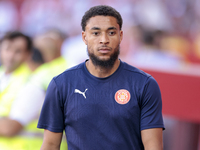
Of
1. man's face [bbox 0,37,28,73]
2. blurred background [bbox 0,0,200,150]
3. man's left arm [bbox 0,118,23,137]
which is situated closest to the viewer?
man's left arm [bbox 0,118,23,137]

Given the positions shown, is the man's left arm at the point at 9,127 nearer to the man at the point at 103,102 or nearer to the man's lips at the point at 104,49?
the man at the point at 103,102

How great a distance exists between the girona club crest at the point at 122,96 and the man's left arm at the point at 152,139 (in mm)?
216

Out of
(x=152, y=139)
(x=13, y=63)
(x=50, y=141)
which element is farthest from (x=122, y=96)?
(x=13, y=63)

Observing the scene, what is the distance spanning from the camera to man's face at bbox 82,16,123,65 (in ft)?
5.59

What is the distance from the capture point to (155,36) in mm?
5867

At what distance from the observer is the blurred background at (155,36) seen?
337 centimetres

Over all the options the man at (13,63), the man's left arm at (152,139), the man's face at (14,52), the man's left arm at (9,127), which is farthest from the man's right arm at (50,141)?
the man's face at (14,52)

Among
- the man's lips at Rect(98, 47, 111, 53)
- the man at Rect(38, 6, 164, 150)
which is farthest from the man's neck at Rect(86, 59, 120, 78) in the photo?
Result: the man's lips at Rect(98, 47, 111, 53)

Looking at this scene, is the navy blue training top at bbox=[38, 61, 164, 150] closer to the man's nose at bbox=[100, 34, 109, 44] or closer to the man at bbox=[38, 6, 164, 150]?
the man at bbox=[38, 6, 164, 150]

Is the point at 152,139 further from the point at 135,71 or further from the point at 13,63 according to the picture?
the point at 13,63

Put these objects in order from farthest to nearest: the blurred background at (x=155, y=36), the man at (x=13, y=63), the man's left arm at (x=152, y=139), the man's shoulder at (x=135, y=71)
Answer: the blurred background at (x=155, y=36), the man at (x=13, y=63), the man's shoulder at (x=135, y=71), the man's left arm at (x=152, y=139)

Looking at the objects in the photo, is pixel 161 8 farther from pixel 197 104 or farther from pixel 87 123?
pixel 87 123

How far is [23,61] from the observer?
332 cm

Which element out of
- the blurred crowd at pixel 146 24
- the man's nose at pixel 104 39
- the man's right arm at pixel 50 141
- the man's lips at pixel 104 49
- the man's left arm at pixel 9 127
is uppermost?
the blurred crowd at pixel 146 24
